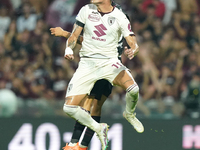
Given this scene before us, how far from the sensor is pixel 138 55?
9945 mm

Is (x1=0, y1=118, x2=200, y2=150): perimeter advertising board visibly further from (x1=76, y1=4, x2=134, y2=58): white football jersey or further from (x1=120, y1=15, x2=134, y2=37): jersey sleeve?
(x1=120, y1=15, x2=134, y2=37): jersey sleeve

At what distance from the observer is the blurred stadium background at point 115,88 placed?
8.64 m

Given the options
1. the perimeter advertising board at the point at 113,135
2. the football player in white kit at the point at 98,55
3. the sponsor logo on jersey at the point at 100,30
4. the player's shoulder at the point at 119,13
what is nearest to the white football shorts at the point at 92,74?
the football player in white kit at the point at 98,55

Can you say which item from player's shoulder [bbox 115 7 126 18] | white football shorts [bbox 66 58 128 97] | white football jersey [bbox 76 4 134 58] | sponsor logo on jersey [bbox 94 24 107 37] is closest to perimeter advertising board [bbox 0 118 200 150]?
white football shorts [bbox 66 58 128 97]

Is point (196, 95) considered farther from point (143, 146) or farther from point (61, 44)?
point (61, 44)

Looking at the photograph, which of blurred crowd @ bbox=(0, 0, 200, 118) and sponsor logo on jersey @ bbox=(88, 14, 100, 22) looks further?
blurred crowd @ bbox=(0, 0, 200, 118)

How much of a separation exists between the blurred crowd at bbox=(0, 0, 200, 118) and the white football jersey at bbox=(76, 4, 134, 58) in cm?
264

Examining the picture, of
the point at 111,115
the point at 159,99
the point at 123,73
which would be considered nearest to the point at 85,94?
the point at 123,73

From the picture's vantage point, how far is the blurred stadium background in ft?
28.3

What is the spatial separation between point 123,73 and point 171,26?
14.6ft

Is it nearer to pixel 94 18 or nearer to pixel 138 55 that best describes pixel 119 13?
pixel 94 18

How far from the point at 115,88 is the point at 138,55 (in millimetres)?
897

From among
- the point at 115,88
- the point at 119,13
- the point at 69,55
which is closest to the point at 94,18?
the point at 119,13

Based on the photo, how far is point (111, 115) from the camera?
8773 millimetres
